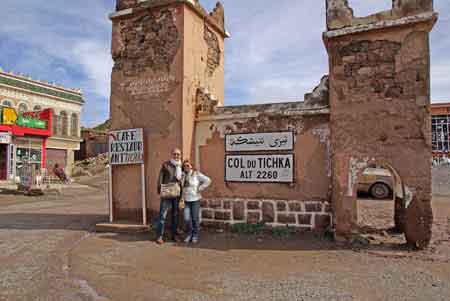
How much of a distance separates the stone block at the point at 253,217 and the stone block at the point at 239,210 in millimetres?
127

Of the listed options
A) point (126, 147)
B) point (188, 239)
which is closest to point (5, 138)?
point (126, 147)

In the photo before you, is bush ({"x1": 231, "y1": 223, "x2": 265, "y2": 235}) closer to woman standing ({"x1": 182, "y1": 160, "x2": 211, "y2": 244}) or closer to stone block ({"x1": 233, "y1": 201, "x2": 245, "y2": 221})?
stone block ({"x1": 233, "y1": 201, "x2": 245, "y2": 221})

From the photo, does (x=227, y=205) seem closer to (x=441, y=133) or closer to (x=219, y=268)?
(x=219, y=268)

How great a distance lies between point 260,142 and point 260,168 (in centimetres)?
52

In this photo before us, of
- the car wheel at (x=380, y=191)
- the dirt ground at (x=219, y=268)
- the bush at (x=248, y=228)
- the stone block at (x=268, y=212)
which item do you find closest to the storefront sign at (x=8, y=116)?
the dirt ground at (x=219, y=268)

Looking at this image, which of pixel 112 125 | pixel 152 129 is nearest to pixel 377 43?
pixel 152 129

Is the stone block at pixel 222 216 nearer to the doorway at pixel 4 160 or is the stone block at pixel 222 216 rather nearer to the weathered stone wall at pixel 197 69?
the weathered stone wall at pixel 197 69

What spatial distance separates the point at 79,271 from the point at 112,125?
4.04m

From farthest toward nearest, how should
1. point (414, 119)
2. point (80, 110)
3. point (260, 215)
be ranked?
1. point (80, 110)
2. point (260, 215)
3. point (414, 119)

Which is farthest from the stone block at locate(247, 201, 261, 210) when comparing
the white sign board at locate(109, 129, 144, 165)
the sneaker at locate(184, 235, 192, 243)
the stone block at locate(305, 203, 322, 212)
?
the white sign board at locate(109, 129, 144, 165)

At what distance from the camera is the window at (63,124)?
28.2m

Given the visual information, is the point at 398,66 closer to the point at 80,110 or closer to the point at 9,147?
the point at 9,147

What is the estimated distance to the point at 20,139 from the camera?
20.0 metres

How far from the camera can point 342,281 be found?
4.03 metres
